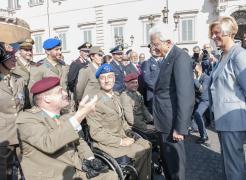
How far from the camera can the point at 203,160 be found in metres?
5.40

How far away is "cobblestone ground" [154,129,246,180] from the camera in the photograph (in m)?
4.76

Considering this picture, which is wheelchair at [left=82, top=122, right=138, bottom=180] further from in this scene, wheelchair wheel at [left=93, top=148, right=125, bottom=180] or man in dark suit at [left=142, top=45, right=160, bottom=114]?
man in dark suit at [left=142, top=45, right=160, bottom=114]

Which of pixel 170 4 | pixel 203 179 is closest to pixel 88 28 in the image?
pixel 170 4

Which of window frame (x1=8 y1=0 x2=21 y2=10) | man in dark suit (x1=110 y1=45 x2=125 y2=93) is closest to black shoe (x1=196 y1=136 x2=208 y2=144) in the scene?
man in dark suit (x1=110 y1=45 x2=125 y2=93)

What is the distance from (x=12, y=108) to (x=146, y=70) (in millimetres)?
3477

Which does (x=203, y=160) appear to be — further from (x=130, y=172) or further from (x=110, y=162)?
(x=110, y=162)

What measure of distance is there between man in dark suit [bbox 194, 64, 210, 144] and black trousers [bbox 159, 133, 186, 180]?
2775 mm


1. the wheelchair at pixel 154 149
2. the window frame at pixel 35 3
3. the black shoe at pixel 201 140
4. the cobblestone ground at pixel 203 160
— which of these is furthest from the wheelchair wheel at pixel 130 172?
the window frame at pixel 35 3

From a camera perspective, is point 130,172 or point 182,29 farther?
point 182,29

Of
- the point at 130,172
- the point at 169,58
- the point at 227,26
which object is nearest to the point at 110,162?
the point at 130,172

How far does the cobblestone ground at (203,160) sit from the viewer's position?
15.6 ft

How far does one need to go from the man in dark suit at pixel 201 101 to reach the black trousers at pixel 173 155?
2775 mm

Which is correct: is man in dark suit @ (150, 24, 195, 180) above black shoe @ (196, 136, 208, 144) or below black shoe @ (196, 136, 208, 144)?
above

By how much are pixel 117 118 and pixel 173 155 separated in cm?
84
